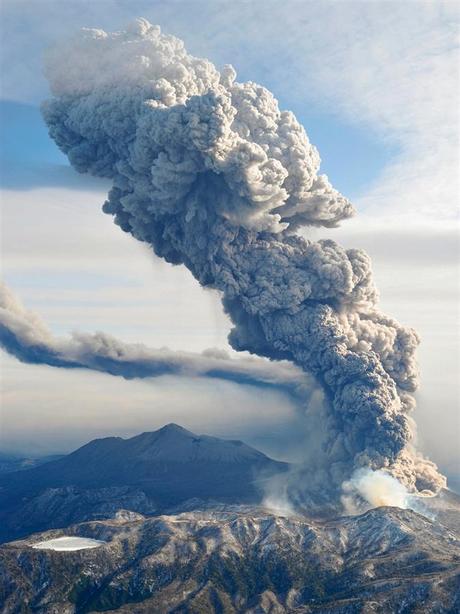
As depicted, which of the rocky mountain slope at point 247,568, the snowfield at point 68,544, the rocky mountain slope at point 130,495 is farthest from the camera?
the rocky mountain slope at point 130,495

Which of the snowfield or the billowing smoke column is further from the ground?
the billowing smoke column

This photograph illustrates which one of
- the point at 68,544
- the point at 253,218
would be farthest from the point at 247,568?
the point at 253,218

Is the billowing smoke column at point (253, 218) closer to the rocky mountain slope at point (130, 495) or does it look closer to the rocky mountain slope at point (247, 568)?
the rocky mountain slope at point (247, 568)

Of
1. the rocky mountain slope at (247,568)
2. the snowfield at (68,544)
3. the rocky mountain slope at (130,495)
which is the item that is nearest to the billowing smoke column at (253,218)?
the rocky mountain slope at (247,568)

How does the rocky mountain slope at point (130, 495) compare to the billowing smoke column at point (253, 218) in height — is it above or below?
below

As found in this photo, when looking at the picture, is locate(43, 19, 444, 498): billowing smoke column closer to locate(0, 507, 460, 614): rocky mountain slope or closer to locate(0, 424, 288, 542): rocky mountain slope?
locate(0, 507, 460, 614): rocky mountain slope

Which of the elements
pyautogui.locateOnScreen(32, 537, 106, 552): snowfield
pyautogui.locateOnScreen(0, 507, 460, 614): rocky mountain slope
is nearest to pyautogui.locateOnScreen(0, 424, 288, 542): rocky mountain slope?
pyautogui.locateOnScreen(32, 537, 106, 552): snowfield

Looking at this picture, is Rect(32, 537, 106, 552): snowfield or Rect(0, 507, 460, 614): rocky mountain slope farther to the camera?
Rect(32, 537, 106, 552): snowfield
